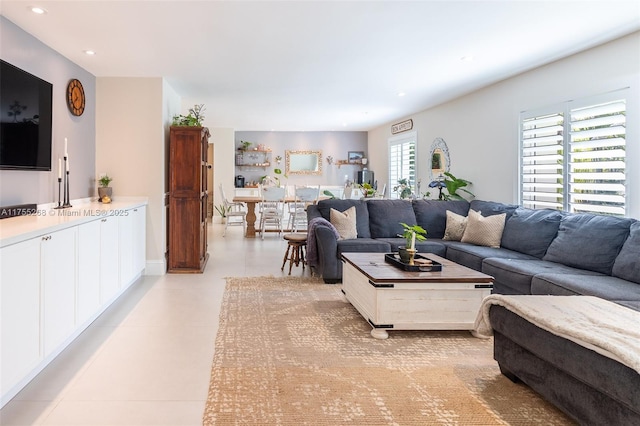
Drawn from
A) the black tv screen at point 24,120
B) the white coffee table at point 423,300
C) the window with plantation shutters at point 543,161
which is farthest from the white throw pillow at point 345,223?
the black tv screen at point 24,120

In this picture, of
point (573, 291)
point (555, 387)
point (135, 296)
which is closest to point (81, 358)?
point (135, 296)

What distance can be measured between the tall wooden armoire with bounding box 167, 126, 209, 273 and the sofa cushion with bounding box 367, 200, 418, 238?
7.16 feet

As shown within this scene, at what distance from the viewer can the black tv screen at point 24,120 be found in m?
3.08

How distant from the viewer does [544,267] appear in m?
3.49

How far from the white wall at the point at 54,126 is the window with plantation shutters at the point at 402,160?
18.1 ft

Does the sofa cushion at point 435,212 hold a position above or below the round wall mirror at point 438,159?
below

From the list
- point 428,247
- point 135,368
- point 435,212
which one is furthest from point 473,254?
point 135,368

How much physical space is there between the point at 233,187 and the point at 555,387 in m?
9.18

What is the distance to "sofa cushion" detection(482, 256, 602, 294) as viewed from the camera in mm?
3348

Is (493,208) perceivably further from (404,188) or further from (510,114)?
(404,188)

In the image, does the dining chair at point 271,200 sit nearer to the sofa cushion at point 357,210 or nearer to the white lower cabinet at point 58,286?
the sofa cushion at point 357,210

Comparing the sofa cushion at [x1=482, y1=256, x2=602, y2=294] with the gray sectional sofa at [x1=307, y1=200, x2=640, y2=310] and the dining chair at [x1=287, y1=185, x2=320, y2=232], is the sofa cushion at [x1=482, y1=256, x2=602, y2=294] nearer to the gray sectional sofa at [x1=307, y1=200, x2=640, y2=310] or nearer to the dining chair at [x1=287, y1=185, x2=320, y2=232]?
the gray sectional sofa at [x1=307, y1=200, x2=640, y2=310]

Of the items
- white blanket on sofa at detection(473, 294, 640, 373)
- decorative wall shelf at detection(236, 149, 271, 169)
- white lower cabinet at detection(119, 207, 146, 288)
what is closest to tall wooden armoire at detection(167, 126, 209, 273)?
A: white lower cabinet at detection(119, 207, 146, 288)

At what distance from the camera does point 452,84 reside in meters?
5.51
